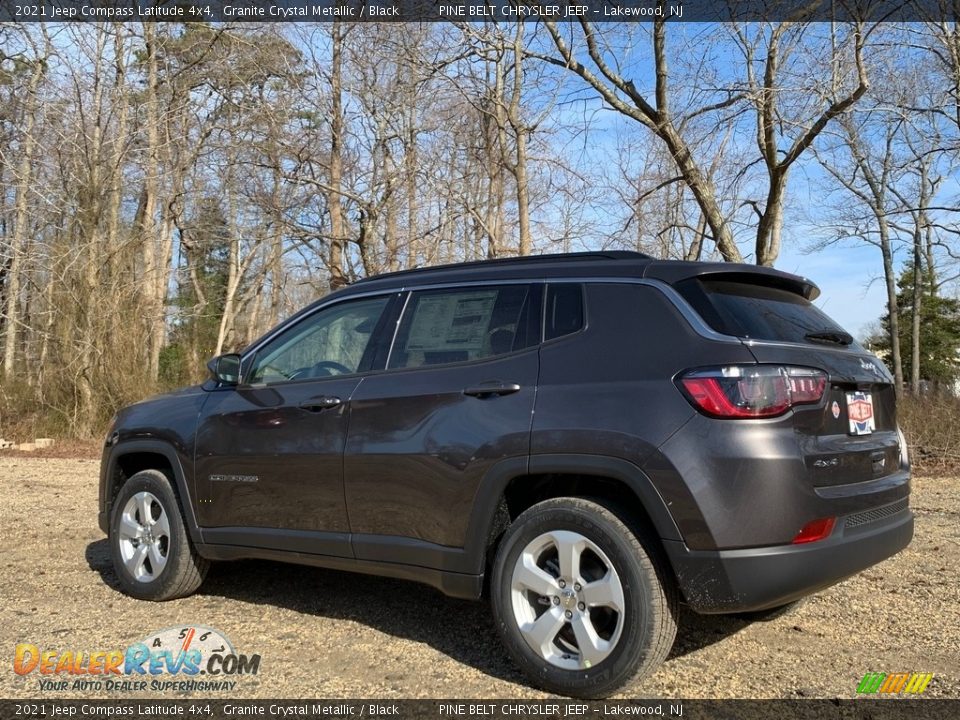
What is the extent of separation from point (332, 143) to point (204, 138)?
4087 millimetres

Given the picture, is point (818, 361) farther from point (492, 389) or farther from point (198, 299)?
point (198, 299)

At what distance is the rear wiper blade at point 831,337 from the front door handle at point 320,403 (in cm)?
226

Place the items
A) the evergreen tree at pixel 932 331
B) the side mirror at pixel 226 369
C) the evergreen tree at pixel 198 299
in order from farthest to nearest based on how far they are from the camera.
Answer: the evergreen tree at pixel 932 331
the evergreen tree at pixel 198 299
the side mirror at pixel 226 369

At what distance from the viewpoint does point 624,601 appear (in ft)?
10.6

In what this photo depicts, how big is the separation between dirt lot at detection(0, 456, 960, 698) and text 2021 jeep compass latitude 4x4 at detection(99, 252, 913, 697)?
40 centimetres

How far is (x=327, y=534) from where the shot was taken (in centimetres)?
417

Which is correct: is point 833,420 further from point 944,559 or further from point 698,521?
point 944,559

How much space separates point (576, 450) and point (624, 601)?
2.02 ft

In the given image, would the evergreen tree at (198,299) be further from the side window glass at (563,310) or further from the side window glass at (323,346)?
the side window glass at (563,310)

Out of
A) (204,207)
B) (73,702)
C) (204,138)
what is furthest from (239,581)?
(204,207)

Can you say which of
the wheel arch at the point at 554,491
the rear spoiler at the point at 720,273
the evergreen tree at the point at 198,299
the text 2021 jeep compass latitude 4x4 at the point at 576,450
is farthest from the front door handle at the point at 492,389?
the evergreen tree at the point at 198,299

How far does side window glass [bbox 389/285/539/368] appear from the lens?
12.6ft

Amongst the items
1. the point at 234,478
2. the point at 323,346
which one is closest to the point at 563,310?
the point at 323,346

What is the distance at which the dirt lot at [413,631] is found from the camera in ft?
11.7
